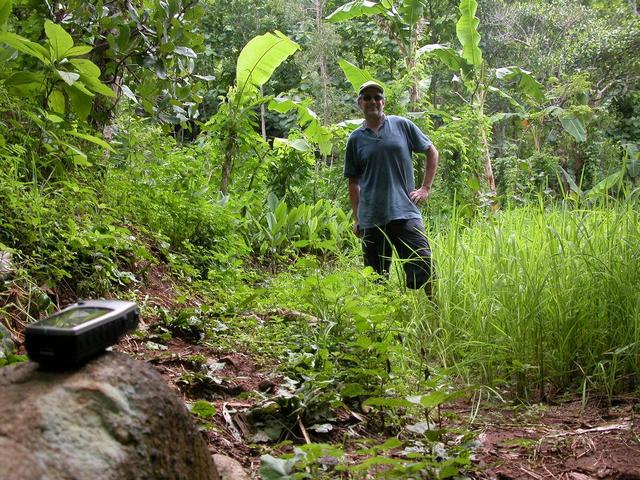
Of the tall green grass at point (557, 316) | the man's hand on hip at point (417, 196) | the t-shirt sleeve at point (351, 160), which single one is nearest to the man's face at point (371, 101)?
the t-shirt sleeve at point (351, 160)

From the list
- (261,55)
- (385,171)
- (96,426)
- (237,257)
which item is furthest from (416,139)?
(96,426)

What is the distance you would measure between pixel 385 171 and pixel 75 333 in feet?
11.3

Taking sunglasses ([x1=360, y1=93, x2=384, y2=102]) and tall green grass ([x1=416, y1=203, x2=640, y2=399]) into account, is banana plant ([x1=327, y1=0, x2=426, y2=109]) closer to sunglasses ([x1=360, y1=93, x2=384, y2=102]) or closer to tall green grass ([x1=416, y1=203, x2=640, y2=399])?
sunglasses ([x1=360, y1=93, x2=384, y2=102])

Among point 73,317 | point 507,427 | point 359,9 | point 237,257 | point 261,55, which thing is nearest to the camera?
point 73,317

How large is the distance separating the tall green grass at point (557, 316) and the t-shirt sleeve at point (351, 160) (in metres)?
1.40

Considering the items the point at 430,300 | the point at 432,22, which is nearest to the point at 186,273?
the point at 430,300

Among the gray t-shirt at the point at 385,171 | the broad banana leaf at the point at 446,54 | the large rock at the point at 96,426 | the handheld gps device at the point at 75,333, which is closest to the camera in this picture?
the large rock at the point at 96,426

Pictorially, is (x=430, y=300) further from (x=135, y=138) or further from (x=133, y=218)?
(x=135, y=138)

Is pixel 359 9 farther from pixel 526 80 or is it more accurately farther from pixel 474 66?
pixel 526 80

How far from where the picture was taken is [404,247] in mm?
4340

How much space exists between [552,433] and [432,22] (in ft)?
34.9

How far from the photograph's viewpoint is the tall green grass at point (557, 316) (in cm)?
290

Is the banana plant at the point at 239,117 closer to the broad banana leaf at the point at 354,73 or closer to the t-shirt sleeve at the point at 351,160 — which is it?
the broad banana leaf at the point at 354,73

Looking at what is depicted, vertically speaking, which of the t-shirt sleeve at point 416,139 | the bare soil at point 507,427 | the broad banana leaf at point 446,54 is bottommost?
the bare soil at point 507,427
